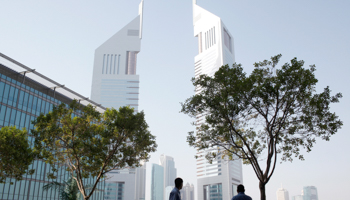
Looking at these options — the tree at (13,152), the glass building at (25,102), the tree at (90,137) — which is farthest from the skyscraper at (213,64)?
the tree at (13,152)

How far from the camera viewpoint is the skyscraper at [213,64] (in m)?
135

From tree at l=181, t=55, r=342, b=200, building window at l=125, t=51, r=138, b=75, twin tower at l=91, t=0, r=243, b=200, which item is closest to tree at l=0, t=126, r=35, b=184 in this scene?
tree at l=181, t=55, r=342, b=200

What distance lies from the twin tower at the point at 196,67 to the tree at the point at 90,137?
112 meters

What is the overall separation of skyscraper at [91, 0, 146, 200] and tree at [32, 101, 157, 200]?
10768cm

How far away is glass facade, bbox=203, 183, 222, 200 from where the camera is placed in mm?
135125

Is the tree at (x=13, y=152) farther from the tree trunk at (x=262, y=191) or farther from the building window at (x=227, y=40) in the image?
the building window at (x=227, y=40)

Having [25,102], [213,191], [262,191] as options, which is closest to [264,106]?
[262,191]

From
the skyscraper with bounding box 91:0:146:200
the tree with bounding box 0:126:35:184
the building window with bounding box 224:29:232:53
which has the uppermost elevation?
the building window with bounding box 224:29:232:53

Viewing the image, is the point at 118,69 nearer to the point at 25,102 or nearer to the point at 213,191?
the point at 213,191

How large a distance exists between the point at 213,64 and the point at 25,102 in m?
112

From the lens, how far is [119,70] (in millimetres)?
145500

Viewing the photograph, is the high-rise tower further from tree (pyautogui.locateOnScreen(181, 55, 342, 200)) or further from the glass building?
tree (pyautogui.locateOnScreen(181, 55, 342, 200))

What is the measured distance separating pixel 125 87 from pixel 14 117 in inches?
3962

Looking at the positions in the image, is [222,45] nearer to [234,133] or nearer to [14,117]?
[14,117]
